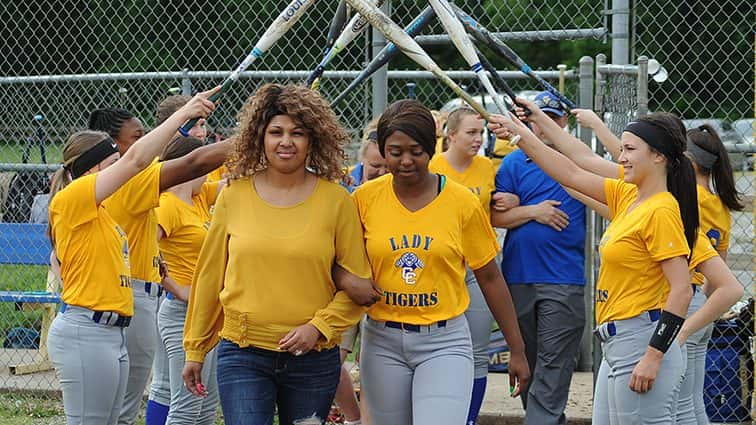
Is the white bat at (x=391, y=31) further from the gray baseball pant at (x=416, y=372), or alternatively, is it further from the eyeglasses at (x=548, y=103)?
the eyeglasses at (x=548, y=103)

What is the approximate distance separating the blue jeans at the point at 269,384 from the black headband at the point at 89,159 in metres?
1.32

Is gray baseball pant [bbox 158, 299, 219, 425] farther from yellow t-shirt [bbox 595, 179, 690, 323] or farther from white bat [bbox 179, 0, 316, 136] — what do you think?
yellow t-shirt [bbox 595, 179, 690, 323]

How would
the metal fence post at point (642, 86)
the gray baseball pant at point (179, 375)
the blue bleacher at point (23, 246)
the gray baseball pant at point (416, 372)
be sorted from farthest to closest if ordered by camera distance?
the blue bleacher at point (23, 246), the metal fence post at point (642, 86), the gray baseball pant at point (179, 375), the gray baseball pant at point (416, 372)

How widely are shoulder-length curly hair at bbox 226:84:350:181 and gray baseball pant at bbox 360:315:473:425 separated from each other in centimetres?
75

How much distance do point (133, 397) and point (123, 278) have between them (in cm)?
83

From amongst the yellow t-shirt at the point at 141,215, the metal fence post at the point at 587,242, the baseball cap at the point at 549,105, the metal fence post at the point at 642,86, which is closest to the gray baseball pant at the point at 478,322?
the metal fence post at the point at 587,242

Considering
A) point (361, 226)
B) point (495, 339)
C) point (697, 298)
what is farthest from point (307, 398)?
point (495, 339)

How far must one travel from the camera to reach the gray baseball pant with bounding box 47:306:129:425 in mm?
5164

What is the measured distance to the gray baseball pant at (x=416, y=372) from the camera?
15.6 ft

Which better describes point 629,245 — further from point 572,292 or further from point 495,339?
point 495,339

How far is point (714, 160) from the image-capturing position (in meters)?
6.00

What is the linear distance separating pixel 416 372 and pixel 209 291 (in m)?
0.95

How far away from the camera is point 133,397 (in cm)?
586

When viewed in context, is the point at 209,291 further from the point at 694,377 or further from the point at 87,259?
the point at 694,377
